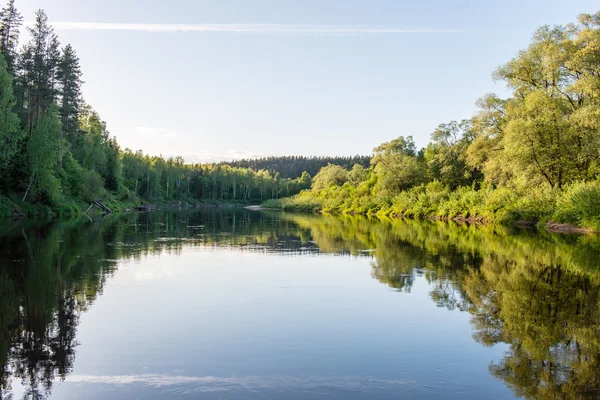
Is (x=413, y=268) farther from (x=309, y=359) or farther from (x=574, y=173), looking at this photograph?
(x=574, y=173)

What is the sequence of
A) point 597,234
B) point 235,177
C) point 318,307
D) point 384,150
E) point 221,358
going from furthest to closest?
1. point 235,177
2. point 384,150
3. point 597,234
4. point 318,307
5. point 221,358

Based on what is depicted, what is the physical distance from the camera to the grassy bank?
3556 cm

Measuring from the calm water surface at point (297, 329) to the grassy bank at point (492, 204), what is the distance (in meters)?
19.5

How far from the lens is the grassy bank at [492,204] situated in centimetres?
3556

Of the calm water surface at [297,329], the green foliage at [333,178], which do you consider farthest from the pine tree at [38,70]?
the green foliage at [333,178]

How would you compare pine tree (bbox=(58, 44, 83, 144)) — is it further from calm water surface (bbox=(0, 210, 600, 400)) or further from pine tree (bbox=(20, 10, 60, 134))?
calm water surface (bbox=(0, 210, 600, 400))

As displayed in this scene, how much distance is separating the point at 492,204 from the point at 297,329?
43.1 meters

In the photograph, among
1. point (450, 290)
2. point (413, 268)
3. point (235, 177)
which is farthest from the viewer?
point (235, 177)

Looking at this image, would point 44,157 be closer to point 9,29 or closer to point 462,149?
point 9,29

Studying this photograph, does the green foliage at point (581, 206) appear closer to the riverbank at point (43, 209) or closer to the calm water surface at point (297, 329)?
the calm water surface at point (297, 329)

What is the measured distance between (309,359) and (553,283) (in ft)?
31.8

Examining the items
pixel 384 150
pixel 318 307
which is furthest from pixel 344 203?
pixel 318 307

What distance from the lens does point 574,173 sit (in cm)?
4169

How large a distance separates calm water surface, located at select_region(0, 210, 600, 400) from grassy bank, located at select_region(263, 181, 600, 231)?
19.5 m
